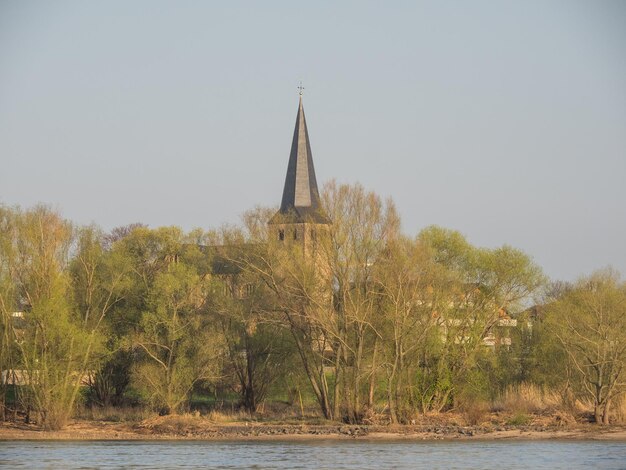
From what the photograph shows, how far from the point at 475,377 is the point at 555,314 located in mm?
4969

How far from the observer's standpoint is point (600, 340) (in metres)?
50.4

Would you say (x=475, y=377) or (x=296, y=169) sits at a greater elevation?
(x=296, y=169)

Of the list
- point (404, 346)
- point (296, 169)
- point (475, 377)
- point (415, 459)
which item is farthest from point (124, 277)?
point (296, 169)

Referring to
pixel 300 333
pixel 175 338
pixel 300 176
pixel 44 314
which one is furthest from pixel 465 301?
pixel 300 176

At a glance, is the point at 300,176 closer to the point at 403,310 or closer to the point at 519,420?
the point at 403,310

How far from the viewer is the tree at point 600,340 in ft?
165

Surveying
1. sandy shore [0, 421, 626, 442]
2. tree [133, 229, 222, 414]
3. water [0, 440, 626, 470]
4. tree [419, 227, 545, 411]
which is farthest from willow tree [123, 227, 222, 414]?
tree [419, 227, 545, 411]

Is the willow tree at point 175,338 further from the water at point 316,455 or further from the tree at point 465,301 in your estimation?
the tree at point 465,301

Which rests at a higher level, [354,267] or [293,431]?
[354,267]

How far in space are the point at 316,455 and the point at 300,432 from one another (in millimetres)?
9335

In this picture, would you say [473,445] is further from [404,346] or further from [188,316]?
[188,316]

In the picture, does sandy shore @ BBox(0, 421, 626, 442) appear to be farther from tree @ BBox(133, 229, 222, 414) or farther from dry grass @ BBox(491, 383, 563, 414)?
dry grass @ BBox(491, 383, 563, 414)

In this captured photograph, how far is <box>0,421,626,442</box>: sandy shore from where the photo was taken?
164 ft

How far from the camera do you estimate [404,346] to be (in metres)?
53.7
